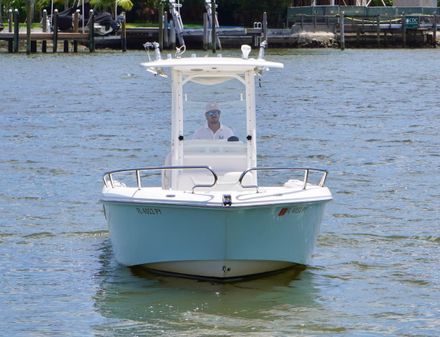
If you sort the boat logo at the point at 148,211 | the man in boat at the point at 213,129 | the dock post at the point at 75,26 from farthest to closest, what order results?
the dock post at the point at 75,26 < the man in boat at the point at 213,129 < the boat logo at the point at 148,211

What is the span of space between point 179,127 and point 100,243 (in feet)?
8.75

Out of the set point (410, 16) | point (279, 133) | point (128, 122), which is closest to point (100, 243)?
Answer: point (279, 133)

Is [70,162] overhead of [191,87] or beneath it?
beneath

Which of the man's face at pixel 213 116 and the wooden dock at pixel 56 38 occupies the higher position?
the man's face at pixel 213 116

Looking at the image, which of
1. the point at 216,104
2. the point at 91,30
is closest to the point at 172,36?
the point at 91,30

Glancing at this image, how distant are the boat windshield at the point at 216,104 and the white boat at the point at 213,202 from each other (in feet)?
0.04

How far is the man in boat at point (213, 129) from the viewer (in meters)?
15.8

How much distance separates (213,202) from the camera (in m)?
13.6

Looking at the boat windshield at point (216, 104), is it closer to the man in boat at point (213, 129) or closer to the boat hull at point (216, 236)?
the man in boat at point (213, 129)

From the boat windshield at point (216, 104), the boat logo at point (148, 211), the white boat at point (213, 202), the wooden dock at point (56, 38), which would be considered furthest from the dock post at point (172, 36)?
the boat logo at point (148, 211)

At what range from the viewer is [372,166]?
86.1ft

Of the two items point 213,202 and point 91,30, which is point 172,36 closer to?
point 91,30

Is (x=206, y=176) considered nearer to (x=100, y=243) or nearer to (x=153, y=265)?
(x=153, y=265)

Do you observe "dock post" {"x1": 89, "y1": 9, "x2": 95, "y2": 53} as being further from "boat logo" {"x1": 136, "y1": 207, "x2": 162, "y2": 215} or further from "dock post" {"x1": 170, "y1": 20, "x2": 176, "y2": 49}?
"boat logo" {"x1": 136, "y1": 207, "x2": 162, "y2": 215}
